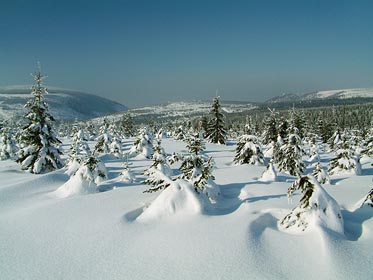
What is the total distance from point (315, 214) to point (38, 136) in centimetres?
2213

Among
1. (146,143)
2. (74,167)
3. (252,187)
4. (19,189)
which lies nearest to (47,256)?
(19,189)

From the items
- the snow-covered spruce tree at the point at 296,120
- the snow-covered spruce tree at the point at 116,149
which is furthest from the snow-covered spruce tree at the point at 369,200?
the snow-covered spruce tree at the point at 116,149

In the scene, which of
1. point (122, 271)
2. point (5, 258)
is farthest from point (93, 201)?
point (122, 271)

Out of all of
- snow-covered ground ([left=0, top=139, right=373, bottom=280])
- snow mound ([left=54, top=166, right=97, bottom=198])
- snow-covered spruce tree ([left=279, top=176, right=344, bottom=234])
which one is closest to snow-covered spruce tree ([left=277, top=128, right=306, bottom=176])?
snow-covered ground ([left=0, top=139, right=373, bottom=280])

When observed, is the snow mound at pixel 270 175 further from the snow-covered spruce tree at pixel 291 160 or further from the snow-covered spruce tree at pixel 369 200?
the snow-covered spruce tree at pixel 291 160

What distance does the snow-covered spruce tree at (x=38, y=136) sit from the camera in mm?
22203

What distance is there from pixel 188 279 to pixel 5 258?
3.75 meters

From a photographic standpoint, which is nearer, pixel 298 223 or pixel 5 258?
pixel 5 258

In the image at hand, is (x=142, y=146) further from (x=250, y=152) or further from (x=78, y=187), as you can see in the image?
(x=78, y=187)

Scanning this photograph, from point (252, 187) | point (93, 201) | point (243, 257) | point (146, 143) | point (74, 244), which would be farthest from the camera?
point (146, 143)

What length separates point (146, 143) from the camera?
101ft

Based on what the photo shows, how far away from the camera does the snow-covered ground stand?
506 cm

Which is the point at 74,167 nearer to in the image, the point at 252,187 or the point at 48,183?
the point at 48,183

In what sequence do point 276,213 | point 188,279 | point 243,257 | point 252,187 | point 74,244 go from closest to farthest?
1. point 188,279
2. point 243,257
3. point 74,244
4. point 276,213
5. point 252,187
